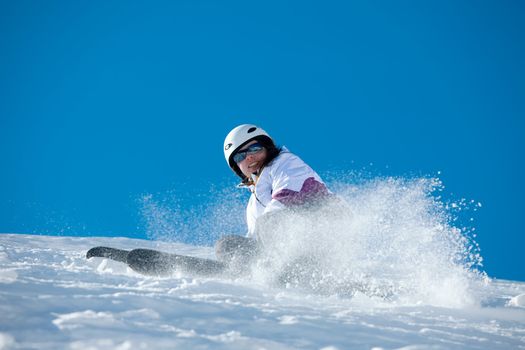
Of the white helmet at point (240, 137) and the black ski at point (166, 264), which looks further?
the white helmet at point (240, 137)

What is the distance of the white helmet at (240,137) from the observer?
18.4 feet

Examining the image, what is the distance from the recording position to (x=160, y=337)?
1701 millimetres

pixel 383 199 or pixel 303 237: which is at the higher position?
pixel 383 199

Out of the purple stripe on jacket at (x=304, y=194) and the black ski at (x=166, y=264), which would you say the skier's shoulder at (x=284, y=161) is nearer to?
the purple stripe on jacket at (x=304, y=194)

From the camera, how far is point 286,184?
4.57 meters

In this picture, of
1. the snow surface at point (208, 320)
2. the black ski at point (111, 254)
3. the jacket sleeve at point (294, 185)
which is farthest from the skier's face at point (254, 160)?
the snow surface at point (208, 320)

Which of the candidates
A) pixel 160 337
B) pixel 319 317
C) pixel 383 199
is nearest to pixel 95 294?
pixel 160 337

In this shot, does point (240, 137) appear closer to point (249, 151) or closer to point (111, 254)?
point (249, 151)

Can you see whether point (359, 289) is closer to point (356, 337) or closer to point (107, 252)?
point (356, 337)

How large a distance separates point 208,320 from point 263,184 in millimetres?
3063

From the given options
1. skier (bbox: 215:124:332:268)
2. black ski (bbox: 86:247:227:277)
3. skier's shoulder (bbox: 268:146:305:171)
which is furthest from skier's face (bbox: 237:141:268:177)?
black ski (bbox: 86:247:227:277)

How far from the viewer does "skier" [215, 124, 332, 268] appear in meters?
4.46

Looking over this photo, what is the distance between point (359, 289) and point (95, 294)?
2.70 metres

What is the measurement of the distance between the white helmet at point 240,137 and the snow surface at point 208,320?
2788 mm
